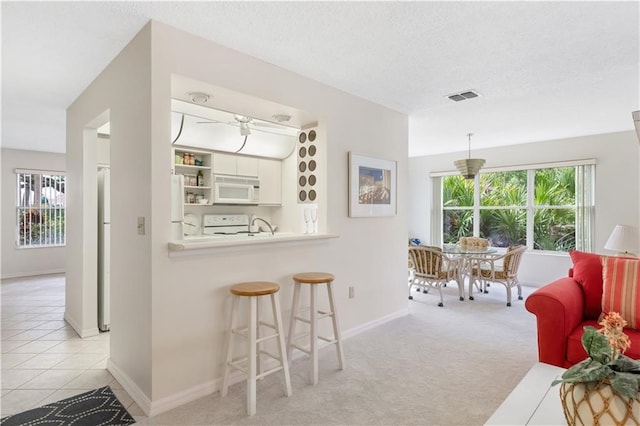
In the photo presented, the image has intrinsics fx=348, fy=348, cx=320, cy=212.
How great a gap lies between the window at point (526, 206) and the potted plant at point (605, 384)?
17.7ft

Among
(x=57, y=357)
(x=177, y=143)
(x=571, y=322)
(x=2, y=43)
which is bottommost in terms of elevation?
(x=57, y=357)

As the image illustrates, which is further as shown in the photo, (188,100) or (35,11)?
(188,100)

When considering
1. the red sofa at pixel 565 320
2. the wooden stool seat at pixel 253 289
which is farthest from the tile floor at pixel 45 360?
the red sofa at pixel 565 320

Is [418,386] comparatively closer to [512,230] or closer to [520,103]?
[520,103]

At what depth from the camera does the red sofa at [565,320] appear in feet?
7.13

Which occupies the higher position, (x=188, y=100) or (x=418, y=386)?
(x=188, y=100)

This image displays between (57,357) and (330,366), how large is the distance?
2.31m

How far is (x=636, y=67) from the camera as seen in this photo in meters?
2.82

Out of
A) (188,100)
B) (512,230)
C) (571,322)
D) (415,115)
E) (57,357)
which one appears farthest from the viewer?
(512,230)

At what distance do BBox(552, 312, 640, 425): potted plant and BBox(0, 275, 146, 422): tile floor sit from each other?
7.22 ft

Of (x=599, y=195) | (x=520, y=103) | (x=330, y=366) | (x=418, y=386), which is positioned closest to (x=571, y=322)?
(x=418, y=386)

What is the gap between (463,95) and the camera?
3510mm

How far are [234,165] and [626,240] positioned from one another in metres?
4.93

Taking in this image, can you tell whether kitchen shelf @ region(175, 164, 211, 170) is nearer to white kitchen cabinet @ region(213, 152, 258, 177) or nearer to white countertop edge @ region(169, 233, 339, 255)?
white kitchen cabinet @ region(213, 152, 258, 177)
